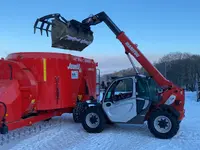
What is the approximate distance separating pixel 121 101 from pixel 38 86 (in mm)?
2604

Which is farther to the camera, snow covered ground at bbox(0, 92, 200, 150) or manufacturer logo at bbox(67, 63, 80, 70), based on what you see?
manufacturer logo at bbox(67, 63, 80, 70)

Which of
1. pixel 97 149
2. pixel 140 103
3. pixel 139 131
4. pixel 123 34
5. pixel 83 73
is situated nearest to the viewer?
pixel 97 149

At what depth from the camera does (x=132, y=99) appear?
27.2 feet

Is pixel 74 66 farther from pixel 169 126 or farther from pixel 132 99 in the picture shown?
pixel 169 126

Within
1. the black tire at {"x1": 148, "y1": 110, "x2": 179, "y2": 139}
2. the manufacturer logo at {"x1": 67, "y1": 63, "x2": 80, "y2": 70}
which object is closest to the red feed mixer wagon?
the manufacturer logo at {"x1": 67, "y1": 63, "x2": 80, "y2": 70}

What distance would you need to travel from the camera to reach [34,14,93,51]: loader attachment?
373 inches

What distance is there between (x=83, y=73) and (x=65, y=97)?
155cm

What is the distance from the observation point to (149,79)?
8758 mm

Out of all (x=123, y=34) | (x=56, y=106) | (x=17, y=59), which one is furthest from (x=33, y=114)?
(x=123, y=34)

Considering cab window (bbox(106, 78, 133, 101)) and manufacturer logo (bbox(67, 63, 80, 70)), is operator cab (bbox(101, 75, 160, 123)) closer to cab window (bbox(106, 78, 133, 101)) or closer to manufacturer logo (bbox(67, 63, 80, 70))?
cab window (bbox(106, 78, 133, 101))

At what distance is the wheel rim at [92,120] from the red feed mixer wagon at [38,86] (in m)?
1.01

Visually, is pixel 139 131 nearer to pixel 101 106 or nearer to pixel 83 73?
pixel 101 106

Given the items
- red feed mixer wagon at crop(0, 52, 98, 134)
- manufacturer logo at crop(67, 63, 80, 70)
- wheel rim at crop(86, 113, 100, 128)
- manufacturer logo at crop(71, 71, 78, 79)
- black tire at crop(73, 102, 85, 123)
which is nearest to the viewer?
red feed mixer wagon at crop(0, 52, 98, 134)

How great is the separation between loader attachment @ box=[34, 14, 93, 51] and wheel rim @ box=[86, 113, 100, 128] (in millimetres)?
2790
